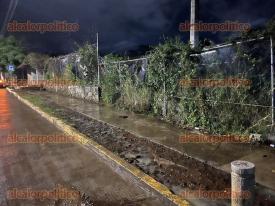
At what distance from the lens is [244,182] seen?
120 inches

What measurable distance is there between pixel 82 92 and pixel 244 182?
13.7 m

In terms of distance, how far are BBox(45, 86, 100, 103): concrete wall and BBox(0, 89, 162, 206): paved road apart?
21.9ft

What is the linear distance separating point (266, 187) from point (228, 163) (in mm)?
1018

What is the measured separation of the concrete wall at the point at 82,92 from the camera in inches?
558

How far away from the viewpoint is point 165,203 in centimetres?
405

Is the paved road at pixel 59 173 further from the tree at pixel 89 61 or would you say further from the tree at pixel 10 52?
the tree at pixel 10 52

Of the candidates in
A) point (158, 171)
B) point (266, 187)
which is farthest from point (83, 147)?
point (266, 187)

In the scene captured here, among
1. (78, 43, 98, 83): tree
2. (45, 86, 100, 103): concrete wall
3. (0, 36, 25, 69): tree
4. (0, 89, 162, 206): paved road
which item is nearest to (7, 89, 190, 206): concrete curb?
(0, 89, 162, 206): paved road

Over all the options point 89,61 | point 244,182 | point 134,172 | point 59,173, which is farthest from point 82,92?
point 244,182

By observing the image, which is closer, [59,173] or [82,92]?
[59,173]

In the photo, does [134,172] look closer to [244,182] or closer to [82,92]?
[244,182]

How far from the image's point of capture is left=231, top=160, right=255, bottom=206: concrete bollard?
9.96ft

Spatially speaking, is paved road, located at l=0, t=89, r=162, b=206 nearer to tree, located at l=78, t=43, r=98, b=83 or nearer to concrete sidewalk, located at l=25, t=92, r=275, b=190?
concrete sidewalk, located at l=25, t=92, r=275, b=190

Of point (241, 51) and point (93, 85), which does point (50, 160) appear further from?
point (93, 85)
